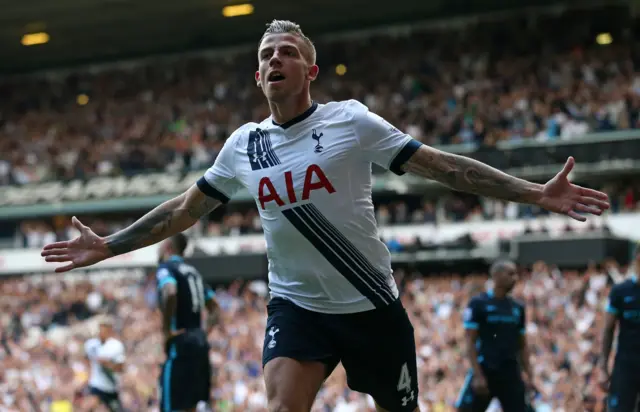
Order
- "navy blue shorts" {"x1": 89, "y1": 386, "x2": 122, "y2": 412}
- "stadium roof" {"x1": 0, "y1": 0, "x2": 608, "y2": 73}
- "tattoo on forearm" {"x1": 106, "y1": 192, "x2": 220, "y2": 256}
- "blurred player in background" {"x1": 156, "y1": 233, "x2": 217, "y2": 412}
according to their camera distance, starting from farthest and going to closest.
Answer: "stadium roof" {"x1": 0, "y1": 0, "x2": 608, "y2": 73} < "navy blue shorts" {"x1": 89, "y1": 386, "x2": 122, "y2": 412} < "blurred player in background" {"x1": 156, "y1": 233, "x2": 217, "y2": 412} < "tattoo on forearm" {"x1": 106, "y1": 192, "x2": 220, "y2": 256}

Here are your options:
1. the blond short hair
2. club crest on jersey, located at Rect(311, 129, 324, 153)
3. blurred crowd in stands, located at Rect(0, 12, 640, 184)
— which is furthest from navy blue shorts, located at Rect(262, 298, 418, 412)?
blurred crowd in stands, located at Rect(0, 12, 640, 184)

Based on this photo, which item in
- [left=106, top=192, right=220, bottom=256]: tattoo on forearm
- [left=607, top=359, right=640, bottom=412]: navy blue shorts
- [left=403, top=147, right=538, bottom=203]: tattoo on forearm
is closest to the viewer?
[left=403, top=147, right=538, bottom=203]: tattoo on forearm

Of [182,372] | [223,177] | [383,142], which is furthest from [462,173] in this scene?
[182,372]

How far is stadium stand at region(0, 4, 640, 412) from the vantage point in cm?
1661

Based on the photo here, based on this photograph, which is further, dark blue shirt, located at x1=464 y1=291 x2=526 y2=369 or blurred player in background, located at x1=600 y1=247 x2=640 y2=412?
dark blue shirt, located at x1=464 y1=291 x2=526 y2=369

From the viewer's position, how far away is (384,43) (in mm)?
32844

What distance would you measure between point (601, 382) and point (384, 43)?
24899 mm

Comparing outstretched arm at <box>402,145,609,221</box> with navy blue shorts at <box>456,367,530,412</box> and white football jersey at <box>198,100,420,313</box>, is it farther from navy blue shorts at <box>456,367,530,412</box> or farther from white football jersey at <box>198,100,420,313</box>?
navy blue shorts at <box>456,367,530,412</box>

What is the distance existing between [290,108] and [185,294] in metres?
4.65

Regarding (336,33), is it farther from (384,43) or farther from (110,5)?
(110,5)

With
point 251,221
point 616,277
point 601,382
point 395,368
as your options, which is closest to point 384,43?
point 251,221

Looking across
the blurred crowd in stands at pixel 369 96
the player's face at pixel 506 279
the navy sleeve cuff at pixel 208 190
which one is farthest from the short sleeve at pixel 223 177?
the blurred crowd in stands at pixel 369 96

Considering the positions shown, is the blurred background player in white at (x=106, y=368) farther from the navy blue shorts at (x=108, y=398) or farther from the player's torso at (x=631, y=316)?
the player's torso at (x=631, y=316)

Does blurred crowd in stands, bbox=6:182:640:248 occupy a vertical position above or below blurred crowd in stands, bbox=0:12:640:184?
below
